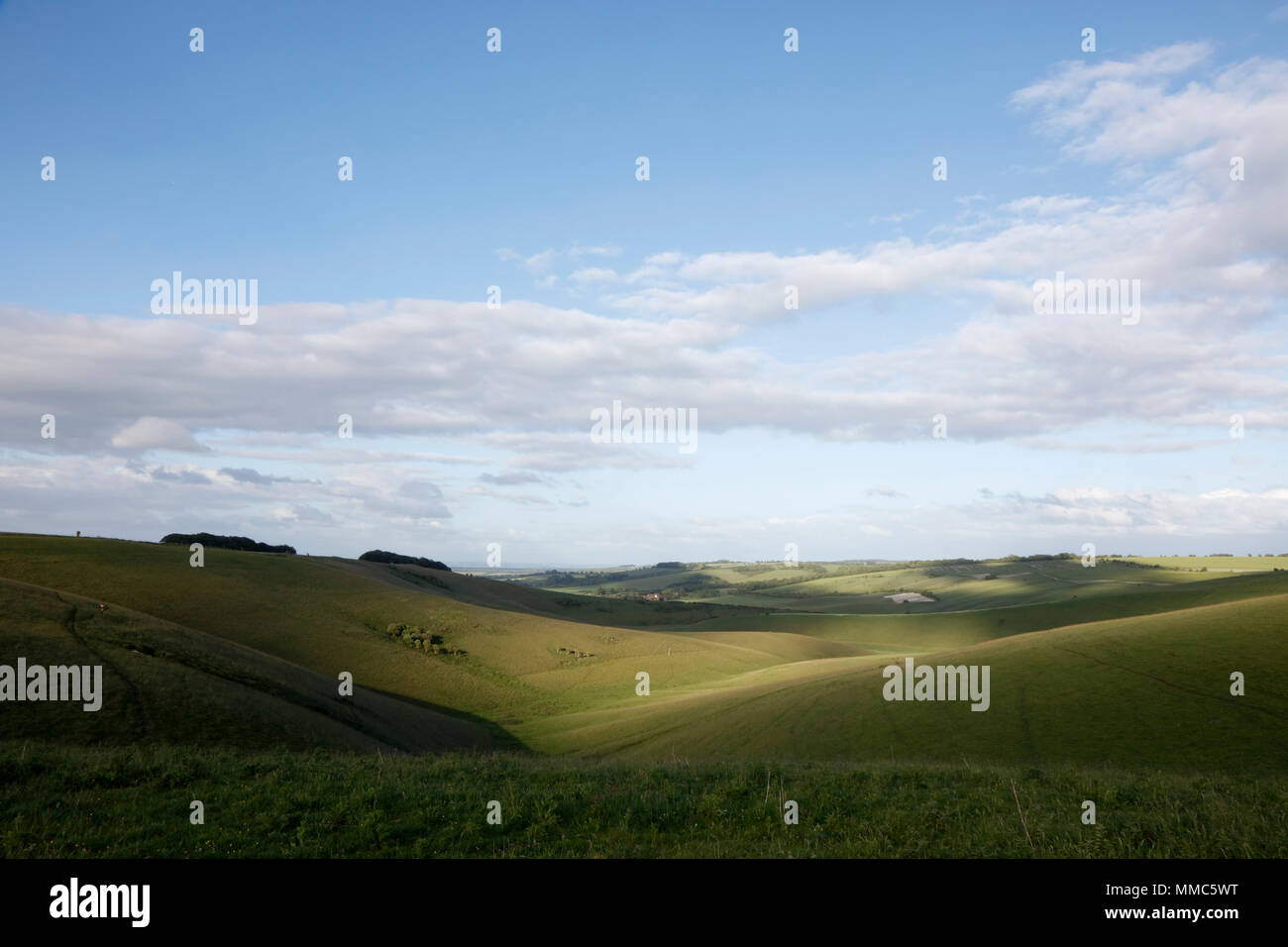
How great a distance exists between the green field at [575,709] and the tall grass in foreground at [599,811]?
0.32ft

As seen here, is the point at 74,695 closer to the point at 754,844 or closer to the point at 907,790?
the point at 754,844

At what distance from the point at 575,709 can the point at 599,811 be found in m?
35.9

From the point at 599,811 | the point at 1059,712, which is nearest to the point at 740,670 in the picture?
the point at 1059,712

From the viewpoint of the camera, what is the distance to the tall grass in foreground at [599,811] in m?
10.1

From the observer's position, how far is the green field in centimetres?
1209

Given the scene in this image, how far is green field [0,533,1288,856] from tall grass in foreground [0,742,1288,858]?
3.8 inches

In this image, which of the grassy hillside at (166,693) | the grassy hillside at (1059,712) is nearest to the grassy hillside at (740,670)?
the grassy hillside at (1059,712)
